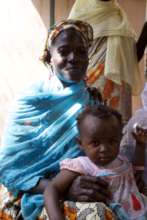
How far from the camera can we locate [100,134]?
1.89m

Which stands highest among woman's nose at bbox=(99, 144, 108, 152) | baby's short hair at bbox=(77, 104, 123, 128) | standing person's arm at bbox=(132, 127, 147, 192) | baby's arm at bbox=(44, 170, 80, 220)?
baby's short hair at bbox=(77, 104, 123, 128)

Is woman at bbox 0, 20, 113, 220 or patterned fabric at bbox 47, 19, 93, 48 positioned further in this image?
patterned fabric at bbox 47, 19, 93, 48

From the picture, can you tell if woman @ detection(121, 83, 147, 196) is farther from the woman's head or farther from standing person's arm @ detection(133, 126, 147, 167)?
the woman's head

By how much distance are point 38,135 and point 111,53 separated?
1.56m

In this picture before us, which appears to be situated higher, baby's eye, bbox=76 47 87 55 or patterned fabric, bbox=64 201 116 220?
baby's eye, bbox=76 47 87 55

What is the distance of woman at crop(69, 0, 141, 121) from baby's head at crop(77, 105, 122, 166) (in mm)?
1541

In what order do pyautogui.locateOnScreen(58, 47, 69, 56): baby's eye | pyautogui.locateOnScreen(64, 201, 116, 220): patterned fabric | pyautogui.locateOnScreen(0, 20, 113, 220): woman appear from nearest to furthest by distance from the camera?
pyautogui.locateOnScreen(64, 201, 116, 220): patterned fabric → pyautogui.locateOnScreen(0, 20, 113, 220): woman → pyautogui.locateOnScreen(58, 47, 69, 56): baby's eye

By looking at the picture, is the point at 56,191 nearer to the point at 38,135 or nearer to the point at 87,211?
the point at 87,211

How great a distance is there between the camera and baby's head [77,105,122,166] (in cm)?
189

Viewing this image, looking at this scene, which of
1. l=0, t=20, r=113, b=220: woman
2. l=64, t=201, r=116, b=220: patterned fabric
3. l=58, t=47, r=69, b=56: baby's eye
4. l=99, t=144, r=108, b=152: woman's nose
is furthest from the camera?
l=58, t=47, r=69, b=56: baby's eye

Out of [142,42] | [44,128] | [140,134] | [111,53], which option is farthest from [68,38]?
[142,42]

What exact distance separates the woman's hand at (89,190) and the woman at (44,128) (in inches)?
4.8

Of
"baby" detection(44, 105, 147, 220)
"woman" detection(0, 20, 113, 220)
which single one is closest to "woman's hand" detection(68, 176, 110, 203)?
"baby" detection(44, 105, 147, 220)

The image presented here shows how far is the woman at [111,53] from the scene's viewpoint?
352 centimetres
